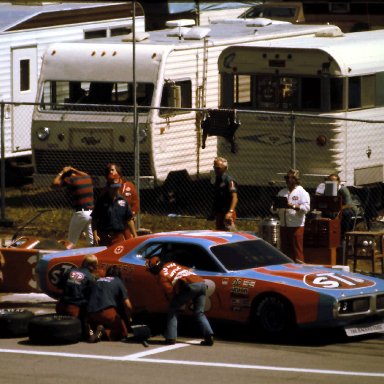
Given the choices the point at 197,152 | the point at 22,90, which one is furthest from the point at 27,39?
the point at 197,152

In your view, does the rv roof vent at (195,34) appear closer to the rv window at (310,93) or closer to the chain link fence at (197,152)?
the chain link fence at (197,152)

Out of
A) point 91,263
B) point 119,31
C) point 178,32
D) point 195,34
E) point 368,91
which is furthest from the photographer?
point 119,31

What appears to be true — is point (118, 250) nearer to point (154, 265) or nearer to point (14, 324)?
point (154, 265)

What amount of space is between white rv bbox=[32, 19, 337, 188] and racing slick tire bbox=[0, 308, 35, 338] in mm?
7978

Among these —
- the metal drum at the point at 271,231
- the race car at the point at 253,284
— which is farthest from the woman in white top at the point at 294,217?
the race car at the point at 253,284

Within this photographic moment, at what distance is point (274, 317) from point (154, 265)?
1457mm

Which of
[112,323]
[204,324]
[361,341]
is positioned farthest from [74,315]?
[361,341]

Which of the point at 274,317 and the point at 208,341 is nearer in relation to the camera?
the point at 208,341

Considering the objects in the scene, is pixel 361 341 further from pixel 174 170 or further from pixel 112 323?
pixel 174 170

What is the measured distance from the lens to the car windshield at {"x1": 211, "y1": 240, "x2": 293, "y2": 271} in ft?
50.0

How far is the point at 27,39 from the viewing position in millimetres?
26562

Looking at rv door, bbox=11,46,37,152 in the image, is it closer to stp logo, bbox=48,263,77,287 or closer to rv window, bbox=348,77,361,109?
rv window, bbox=348,77,361,109

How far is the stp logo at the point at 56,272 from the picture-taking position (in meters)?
16.1

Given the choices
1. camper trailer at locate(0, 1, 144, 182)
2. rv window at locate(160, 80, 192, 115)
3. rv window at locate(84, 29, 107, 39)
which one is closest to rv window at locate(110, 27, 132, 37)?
camper trailer at locate(0, 1, 144, 182)
